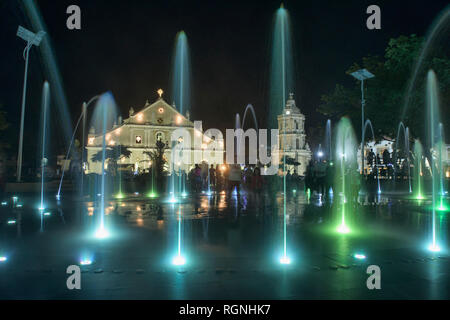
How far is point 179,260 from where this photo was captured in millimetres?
5965

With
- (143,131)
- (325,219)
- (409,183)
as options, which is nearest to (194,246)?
(325,219)

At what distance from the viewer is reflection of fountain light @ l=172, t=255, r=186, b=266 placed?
5809 mm

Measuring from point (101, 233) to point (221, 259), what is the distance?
140 inches

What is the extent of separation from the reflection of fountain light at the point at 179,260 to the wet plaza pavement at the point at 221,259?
3.3 inches

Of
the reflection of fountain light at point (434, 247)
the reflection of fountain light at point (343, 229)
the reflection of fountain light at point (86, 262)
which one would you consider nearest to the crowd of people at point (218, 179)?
the reflection of fountain light at point (343, 229)

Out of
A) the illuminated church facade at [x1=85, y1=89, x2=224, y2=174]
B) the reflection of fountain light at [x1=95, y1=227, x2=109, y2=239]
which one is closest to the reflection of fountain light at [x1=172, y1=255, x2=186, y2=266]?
the reflection of fountain light at [x1=95, y1=227, x2=109, y2=239]

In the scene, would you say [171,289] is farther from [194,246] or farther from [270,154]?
[270,154]

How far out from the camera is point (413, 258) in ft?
20.6

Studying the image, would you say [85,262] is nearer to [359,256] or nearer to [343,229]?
[359,256]

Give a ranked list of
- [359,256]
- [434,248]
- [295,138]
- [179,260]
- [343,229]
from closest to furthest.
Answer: [179,260] → [359,256] → [434,248] → [343,229] → [295,138]

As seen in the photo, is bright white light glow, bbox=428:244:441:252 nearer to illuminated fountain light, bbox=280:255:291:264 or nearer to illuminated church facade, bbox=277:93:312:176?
illuminated fountain light, bbox=280:255:291:264

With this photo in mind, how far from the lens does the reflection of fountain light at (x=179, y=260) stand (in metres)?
5.81

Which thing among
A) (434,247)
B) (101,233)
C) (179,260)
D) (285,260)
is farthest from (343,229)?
(101,233)

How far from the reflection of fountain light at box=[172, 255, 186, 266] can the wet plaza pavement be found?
83 millimetres
